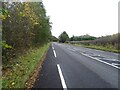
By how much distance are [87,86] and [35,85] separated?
2.08m

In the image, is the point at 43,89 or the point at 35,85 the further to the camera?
the point at 35,85

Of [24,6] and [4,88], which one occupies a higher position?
[24,6]

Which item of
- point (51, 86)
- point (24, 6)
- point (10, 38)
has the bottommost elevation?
point (51, 86)

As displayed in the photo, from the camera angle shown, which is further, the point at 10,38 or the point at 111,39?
the point at 111,39

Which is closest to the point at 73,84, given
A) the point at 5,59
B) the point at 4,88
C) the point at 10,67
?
the point at 4,88

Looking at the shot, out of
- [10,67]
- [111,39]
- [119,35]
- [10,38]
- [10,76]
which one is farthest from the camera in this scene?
[111,39]

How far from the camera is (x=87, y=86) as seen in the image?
8.58 metres

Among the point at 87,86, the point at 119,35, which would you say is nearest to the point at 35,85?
the point at 87,86

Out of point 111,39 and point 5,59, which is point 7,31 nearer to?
point 5,59

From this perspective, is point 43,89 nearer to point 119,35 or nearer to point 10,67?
point 10,67

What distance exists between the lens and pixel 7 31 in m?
13.6

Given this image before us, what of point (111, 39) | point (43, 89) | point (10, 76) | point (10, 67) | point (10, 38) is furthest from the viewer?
point (111, 39)

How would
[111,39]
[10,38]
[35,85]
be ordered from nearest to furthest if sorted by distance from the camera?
[35,85] < [10,38] < [111,39]

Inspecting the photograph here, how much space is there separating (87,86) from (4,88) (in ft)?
10.2
